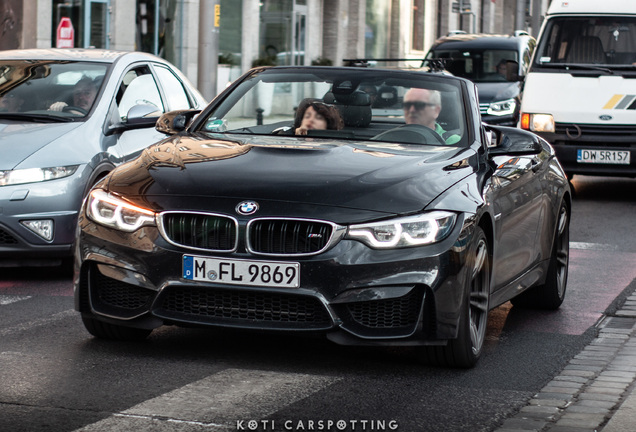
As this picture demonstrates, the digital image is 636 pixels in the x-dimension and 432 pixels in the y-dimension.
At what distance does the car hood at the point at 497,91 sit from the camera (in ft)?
67.9

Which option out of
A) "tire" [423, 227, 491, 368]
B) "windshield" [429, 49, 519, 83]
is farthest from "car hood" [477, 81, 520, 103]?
"tire" [423, 227, 491, 368]

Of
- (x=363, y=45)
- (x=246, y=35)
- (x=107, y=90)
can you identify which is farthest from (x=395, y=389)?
Answer: (x=363, y=45)

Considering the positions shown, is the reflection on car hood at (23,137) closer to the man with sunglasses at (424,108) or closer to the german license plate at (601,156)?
the man with sunglasses at (424,108)

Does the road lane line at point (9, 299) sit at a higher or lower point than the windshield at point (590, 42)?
lower

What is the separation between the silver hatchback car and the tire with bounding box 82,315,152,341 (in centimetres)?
230

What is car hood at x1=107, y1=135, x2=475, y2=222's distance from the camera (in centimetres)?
589

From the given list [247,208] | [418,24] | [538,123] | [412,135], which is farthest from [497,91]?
[418,24]

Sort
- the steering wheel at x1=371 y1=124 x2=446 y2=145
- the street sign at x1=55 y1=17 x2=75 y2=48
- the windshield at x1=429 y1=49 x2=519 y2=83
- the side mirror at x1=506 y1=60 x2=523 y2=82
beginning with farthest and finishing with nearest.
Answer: the street sign at x1=55 y1=17 x2=75 y2=48
the windshield at x1=429 y1=49 x2=519 y2=83
the side mirror at x1=506 y1=60 x2=523 y2=82
the steering wheel at x1=371 y1=124 x2=446 y2=145

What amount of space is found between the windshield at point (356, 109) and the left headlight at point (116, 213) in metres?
1.26

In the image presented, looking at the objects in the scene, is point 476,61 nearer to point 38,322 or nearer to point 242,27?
point 242,27

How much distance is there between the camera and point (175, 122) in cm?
752

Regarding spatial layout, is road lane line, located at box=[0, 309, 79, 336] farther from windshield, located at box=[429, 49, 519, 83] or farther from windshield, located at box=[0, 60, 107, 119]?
windshield, located at box=[429, 49, 519, 83]

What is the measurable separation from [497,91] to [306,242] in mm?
15462

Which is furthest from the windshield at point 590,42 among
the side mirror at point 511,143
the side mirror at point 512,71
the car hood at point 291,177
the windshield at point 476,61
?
the car hood at point 291,177
